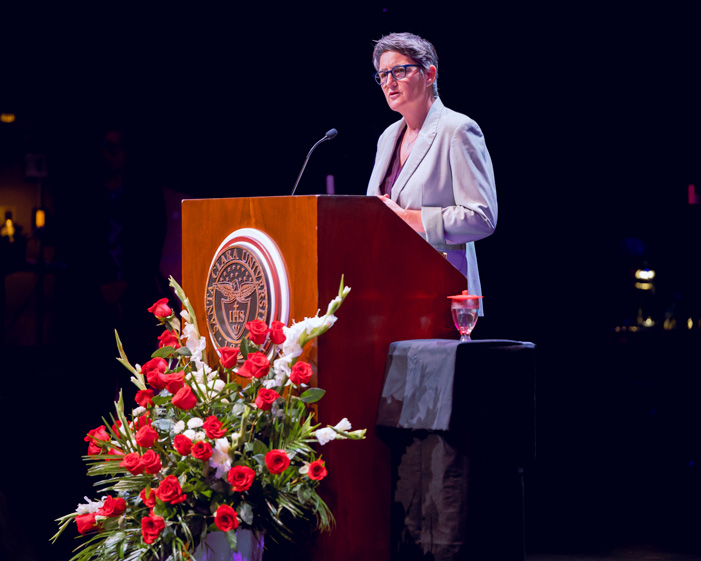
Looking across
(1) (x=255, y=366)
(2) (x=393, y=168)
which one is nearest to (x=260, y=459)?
(1) (x=255, y=366)

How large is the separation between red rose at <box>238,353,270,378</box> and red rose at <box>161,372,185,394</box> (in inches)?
5.4

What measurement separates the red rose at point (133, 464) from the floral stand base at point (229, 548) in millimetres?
226

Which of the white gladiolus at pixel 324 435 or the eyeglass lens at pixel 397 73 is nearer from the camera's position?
the white gladiolus at pixel 324 435

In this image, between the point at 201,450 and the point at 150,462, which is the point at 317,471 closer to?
the point at 201,450

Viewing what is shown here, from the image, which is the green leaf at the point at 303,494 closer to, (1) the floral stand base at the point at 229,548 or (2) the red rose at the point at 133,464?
(1) the floral stand base at the point at 229,548

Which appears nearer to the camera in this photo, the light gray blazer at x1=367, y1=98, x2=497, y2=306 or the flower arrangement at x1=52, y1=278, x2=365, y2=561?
the flower arrangement at x1=52, y1=278, x2=365, y2=561

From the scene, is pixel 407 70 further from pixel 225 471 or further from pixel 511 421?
pixel 225 471

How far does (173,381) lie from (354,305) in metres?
0.45

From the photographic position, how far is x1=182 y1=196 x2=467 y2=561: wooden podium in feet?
7.71

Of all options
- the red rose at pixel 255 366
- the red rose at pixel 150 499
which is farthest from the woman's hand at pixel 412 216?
the red rose at pixel 150 499

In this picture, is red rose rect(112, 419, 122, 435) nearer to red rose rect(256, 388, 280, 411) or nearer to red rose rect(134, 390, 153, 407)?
red rose rect(134, 390, 153, 407)

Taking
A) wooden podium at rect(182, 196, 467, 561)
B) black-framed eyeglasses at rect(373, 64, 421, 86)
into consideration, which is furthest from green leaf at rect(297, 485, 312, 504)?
black-framed eyeglasses at rect(373, 64, 421, 86)

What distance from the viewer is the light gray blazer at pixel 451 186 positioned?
2.76 m

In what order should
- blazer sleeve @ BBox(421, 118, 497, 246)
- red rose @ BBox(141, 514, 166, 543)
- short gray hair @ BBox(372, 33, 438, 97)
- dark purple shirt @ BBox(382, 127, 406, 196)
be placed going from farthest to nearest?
1. dark purple shirt @ BBox(382, 127, 406, 196)
2. short gray hair @ BBox(372, 33, 438, 97)
3. blazer sleeve @ BBox(421, 118, 497, 246)
4. red rose @ BBox(141, 514, 166, 543)
